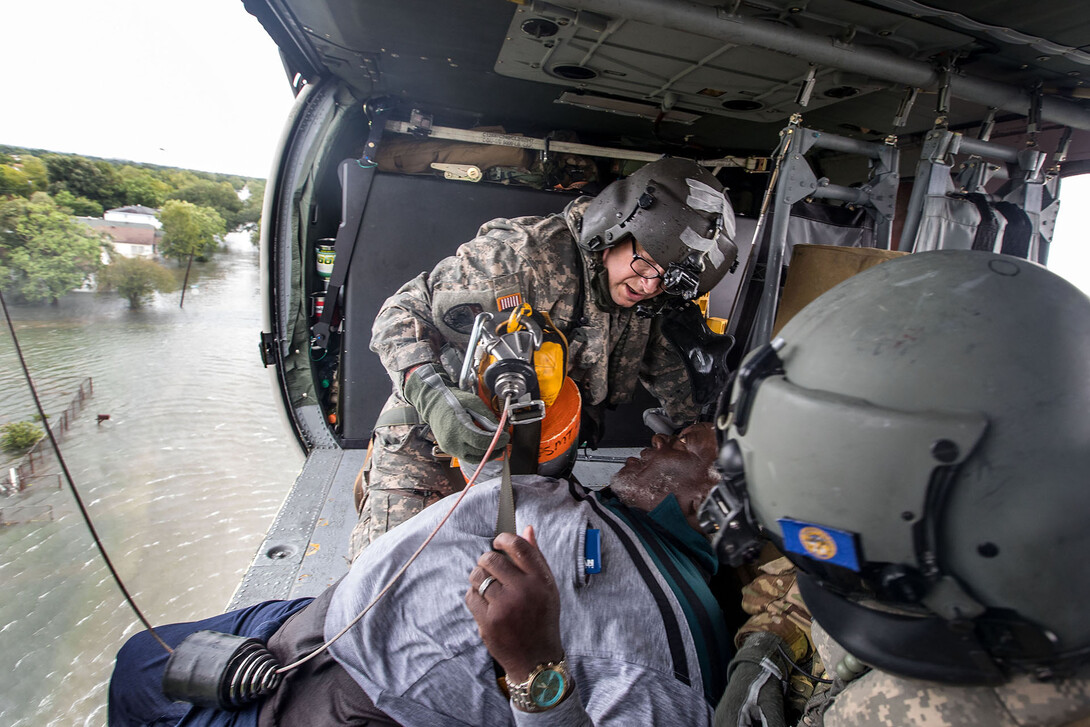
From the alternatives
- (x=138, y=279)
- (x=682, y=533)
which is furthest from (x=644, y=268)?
(x=138, y=279)

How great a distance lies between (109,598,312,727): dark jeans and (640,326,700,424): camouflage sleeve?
6.05 feet

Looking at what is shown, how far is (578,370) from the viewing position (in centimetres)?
236

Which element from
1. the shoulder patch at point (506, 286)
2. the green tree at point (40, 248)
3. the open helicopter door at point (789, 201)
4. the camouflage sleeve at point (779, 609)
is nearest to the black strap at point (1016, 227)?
the open helicopter door at point (789, 201)

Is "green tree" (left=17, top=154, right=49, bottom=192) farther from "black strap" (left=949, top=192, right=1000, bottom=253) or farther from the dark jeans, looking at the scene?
"black strap" (left=949, top=192, right=1000, bottom=253)

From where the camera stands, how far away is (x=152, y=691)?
3.81 ft

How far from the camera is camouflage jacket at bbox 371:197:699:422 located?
195cm

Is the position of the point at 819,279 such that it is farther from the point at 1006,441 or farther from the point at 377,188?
the point at 377,188

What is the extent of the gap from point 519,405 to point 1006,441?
1051 millimetres

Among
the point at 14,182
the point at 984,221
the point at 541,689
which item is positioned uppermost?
the point at 984,221

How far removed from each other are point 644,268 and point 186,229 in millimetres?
2173

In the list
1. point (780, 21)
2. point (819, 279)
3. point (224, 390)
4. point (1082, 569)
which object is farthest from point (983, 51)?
point (224, 390)

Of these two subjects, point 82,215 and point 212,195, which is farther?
point 212,195

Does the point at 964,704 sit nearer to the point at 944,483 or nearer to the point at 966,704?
the point at 966,704

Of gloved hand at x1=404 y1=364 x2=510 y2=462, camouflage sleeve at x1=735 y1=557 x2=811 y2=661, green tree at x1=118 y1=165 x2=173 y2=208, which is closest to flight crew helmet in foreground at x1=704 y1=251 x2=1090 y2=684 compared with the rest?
camouflage sleeve at x1=735 y1=557 x2=811 y2=661
